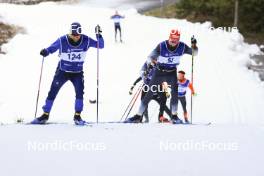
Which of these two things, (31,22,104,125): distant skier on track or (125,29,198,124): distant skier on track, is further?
(125,29,198,124): distant skier on track

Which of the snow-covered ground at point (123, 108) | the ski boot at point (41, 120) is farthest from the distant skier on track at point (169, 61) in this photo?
the ski boot at point (41, 120)

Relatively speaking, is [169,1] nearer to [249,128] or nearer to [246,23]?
[246,23]

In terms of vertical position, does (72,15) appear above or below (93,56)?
above

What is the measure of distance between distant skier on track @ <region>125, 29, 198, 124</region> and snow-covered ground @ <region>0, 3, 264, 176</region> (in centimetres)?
128

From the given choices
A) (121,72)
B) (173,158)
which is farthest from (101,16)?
(173,158)

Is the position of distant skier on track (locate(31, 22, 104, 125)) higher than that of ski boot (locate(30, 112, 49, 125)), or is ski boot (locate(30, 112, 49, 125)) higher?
distant skier on track (locate(31, 22, 104, 125))

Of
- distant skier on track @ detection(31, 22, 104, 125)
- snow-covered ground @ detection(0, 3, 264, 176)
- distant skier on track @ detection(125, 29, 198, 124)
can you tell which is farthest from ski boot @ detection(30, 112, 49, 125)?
distant skier on track @ detection(125, 29, 198, 124)

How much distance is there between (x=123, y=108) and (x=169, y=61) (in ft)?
18.6

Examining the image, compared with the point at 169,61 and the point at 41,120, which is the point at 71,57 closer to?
the point at 41,120

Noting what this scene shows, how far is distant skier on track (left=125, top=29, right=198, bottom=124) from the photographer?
36.0 feet

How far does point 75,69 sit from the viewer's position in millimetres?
10125

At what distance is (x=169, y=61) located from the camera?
1112cm

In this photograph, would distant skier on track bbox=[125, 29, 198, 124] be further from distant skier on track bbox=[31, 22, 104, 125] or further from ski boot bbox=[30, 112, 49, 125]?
ski boot bbox=[30, 112, 49, 125]

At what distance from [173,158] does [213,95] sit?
391 inches
